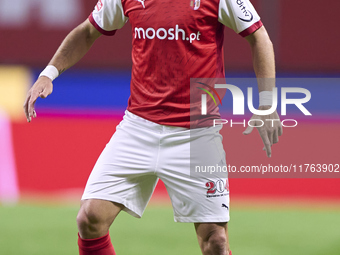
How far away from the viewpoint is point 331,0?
836cm

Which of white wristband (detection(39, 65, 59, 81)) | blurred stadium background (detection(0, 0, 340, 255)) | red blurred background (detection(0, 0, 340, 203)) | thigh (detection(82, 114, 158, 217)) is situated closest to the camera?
thigh (detection(82, 114, 158, 217))

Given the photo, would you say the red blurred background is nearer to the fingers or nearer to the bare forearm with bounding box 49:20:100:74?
the bare forearm with bounding box 49:20:100:74

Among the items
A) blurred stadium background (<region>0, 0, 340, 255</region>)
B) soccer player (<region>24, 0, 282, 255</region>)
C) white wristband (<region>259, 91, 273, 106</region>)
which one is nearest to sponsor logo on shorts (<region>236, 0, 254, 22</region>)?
soccer player (<region>24, 0, 282, 255</region>)

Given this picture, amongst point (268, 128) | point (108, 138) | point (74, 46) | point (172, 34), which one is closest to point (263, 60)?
point (268, 128)

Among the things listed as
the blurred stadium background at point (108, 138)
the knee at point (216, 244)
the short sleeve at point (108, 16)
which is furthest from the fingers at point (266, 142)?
the blurred stadium background at point (108, 138)

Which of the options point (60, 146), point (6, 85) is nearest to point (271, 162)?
point (60, 146)

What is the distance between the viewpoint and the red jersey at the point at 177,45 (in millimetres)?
2574

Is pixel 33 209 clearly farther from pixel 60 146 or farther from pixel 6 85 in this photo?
pixel 6 85

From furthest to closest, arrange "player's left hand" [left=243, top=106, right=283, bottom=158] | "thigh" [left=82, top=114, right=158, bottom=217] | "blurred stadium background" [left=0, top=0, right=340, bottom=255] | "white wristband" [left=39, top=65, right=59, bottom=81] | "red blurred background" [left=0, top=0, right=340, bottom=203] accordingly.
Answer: "red blurred background" [left=0, top=0, right=340, bottom=203] < "blurred stadium background" [left=0, top=0, right=340, bottom=255] < "white wristband" [left=39, top=65, right=59, bottom=81] < "thigh" [left=82, top=114, right=158, bottom=217] < "player's left hand" [left=243, top=106, right=283, bottom=158]

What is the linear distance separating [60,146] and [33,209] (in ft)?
4.83

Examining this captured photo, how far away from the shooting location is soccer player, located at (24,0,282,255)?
2.57 meters

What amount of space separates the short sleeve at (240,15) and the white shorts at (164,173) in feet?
1.52

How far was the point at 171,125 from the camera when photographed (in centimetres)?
263

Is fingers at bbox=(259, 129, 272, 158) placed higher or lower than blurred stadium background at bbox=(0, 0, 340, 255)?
higher
